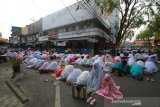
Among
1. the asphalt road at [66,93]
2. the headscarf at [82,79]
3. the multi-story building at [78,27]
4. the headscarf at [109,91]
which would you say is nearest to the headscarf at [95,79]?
the headscarf at [82,79]

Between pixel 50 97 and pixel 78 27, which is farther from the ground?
pixel 78 27

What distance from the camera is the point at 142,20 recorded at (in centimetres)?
2356

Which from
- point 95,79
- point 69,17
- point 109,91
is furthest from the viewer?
point 69,17

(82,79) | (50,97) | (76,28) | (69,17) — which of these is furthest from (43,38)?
(50,97)

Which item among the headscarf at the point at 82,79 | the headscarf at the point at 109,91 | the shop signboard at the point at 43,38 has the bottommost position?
the headscarf at the point at 109,91

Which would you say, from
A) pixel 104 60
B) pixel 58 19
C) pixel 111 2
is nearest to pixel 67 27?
pixel 58 19

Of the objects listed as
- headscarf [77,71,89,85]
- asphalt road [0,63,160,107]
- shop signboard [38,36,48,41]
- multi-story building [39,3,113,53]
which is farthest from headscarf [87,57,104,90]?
shop signboard [38,36,48,41]

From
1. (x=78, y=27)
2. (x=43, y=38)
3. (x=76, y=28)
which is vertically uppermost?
(x=78, y=27)

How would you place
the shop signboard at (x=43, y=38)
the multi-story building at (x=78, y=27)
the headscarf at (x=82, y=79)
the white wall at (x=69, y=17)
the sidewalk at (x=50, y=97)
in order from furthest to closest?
the shop signboard at (x=43, y=38), the white wall at (x=69, y=17), the multi-story building at (x=78, y=27), the headscarf at (x=82, y=79), the sidewalk at (x=50, y=97)

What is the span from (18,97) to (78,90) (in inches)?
109

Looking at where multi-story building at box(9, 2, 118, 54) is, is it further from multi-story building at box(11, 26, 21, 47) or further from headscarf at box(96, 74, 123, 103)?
multi-story building at box(11, 26, 21, 47)

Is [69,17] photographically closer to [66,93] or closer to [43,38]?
[43,38]

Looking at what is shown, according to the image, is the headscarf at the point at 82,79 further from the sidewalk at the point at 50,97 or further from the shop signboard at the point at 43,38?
the shop signboard at the point at 43,38

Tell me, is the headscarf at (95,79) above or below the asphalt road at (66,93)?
above
